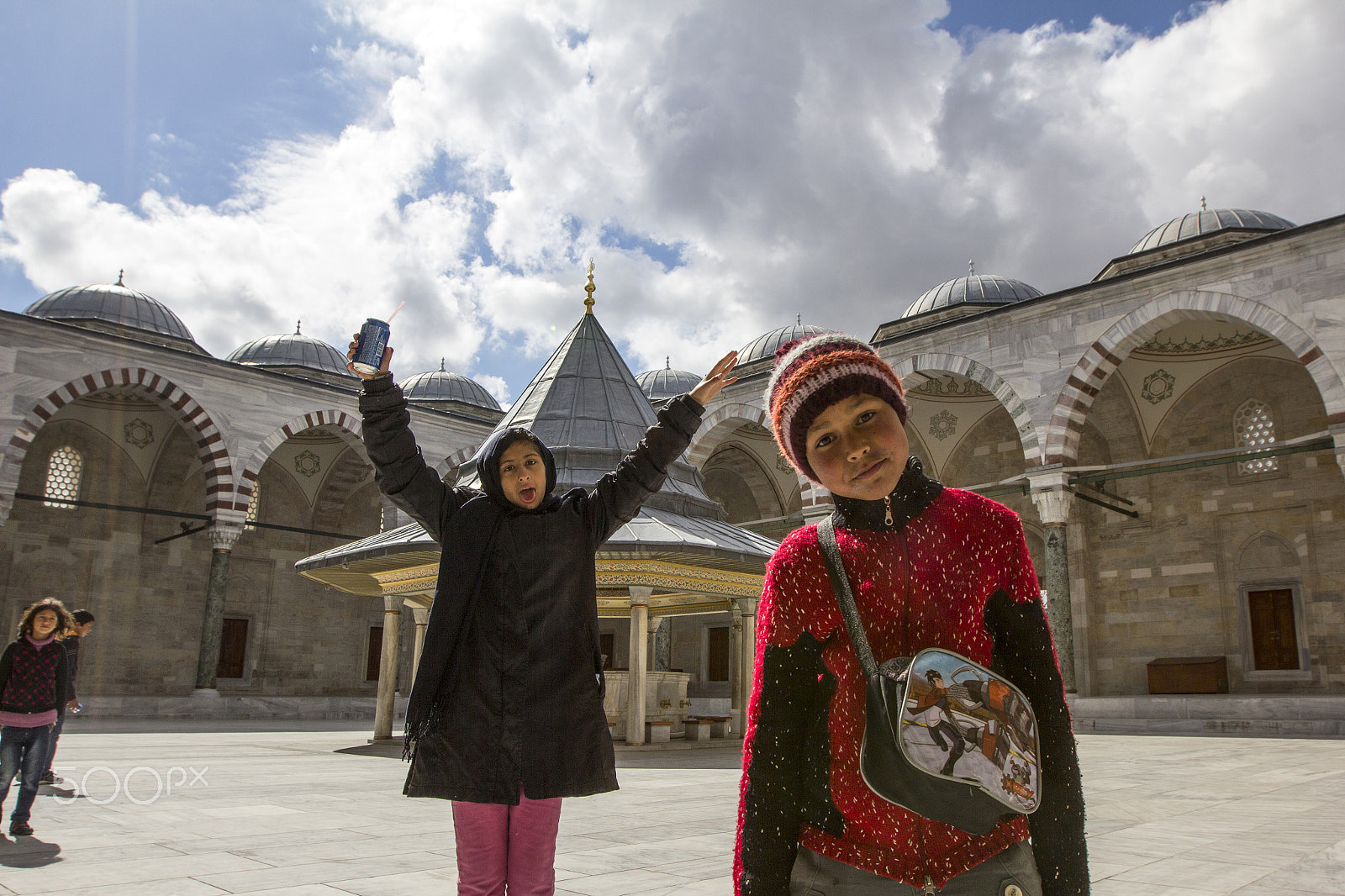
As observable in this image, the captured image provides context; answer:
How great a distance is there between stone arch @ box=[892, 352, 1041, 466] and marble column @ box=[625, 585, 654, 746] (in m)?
7.98

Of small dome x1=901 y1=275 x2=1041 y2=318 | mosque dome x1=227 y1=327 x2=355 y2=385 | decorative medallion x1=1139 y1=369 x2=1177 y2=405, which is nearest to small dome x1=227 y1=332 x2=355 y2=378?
mosque dome x1=227 y1=327 x2=355 y2=385

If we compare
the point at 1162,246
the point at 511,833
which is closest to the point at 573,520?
the point at 511,833

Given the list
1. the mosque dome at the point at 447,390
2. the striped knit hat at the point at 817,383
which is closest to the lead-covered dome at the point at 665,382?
the mosque dome at the point at 447,390

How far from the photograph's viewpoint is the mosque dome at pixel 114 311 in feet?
65.1

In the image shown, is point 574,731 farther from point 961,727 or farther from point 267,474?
point 267,474

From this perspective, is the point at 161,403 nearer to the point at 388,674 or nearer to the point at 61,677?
the point at 388,674

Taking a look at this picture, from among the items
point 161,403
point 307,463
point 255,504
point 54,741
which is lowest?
point 54,741

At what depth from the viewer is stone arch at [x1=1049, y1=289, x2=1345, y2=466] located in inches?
470

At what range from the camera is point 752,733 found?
4.22 ft

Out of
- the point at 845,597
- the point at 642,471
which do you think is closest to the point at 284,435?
the point at 642,471

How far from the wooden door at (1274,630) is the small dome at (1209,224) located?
621 cm

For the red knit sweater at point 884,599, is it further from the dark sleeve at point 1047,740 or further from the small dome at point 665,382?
the small dome at point 665,382

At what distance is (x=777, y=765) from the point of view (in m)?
1.27

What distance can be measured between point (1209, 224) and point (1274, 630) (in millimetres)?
7026
